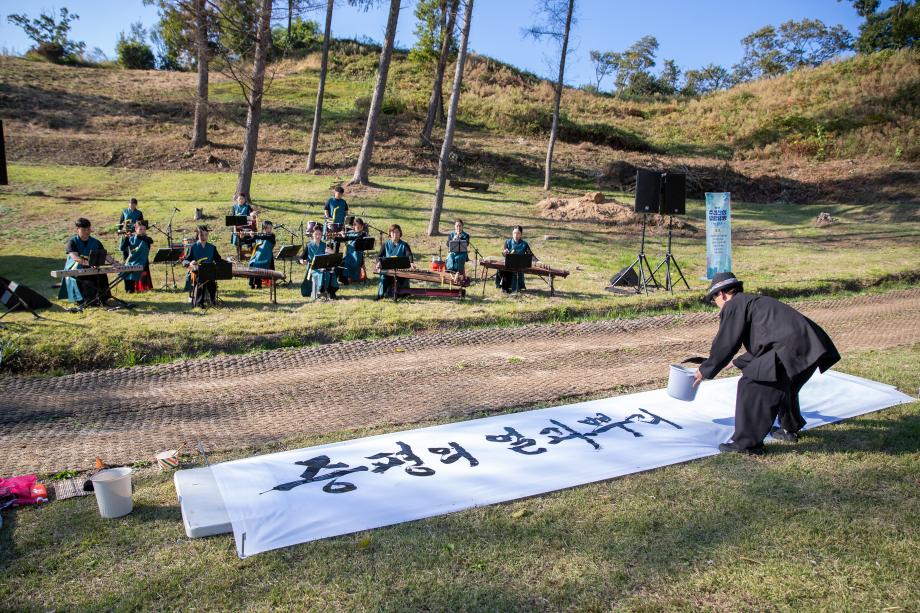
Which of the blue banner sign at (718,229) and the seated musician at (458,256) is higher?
the blue banner sign at (718,229)

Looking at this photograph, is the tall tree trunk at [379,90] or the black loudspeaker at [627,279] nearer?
→ the black loudspeaker at [627,279]

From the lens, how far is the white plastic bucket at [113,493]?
5.20 m

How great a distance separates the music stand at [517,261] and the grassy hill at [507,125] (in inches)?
702

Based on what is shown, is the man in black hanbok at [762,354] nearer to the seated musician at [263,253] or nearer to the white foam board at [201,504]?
the white foam board at [201,504]

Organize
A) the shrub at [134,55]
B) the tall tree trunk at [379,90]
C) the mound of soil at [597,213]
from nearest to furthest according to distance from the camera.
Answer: the tall tree trunk at [379,90] < the mound of soil at [597,213] < the shrub at [134,55]

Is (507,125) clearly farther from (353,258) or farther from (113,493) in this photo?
(113,493)

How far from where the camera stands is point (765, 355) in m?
6.20

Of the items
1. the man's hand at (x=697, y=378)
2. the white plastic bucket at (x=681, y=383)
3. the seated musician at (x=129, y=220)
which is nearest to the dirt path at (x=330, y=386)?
the white plastic bucket at (x=681, y=383)

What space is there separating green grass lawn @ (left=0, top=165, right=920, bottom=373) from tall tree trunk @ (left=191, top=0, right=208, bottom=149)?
3594mm

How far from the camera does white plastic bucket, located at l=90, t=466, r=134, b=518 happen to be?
5203 mm

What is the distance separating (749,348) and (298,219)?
697 inches

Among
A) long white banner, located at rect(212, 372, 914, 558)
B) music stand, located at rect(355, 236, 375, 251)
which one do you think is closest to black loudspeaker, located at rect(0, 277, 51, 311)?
music stand, located at rect(355, 236, 375, 251)

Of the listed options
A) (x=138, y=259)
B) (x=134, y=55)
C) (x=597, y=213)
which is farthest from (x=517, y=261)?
(x=134, y=55)

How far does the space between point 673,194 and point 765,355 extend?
8400 mm
